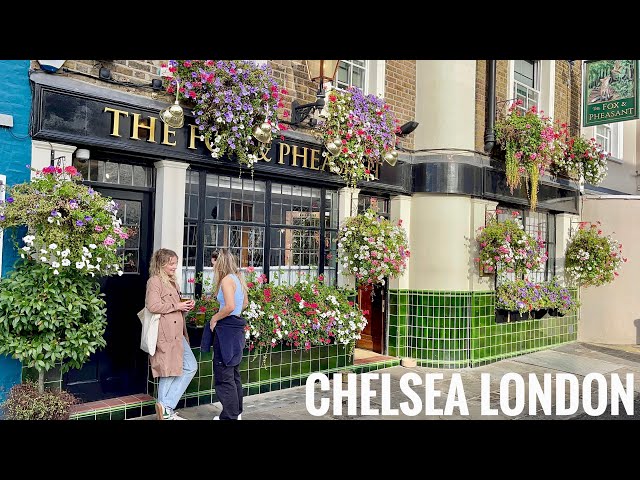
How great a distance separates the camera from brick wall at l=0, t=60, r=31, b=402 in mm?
5090

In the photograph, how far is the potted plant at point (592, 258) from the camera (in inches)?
435

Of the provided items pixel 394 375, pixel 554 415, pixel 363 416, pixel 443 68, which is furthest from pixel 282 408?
pixel 443 68

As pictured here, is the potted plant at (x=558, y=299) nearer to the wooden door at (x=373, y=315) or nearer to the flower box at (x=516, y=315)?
the flower box at (x=516, y=315)

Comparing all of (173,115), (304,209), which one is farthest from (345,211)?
(173,115)

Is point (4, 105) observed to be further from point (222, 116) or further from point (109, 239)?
point (222, 116)

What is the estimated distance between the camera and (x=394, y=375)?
8.16 meters

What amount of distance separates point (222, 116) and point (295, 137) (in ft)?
4.46

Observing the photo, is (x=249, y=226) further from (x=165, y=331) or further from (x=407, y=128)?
(x=407, y=128)

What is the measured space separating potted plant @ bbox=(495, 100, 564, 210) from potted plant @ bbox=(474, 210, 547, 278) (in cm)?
94

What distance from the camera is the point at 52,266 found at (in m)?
4.76

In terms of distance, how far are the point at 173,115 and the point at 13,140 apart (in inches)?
61.5

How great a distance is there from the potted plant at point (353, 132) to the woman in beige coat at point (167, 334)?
3067 mm

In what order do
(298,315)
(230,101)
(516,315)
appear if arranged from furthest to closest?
(516,315) → (298,315) → (230,101)

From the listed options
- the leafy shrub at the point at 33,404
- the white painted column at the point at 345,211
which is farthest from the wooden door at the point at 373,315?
the leafy shrub at the point at 33,404
